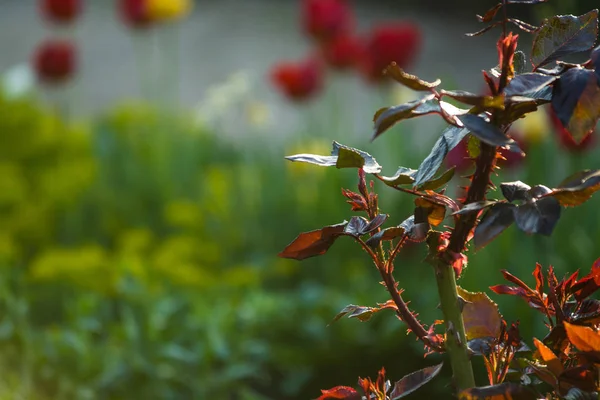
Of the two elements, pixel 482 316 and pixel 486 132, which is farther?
pixel 482 316

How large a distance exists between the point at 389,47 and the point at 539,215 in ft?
6.57

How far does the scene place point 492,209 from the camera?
1.80 feet

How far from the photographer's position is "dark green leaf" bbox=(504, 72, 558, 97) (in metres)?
0.54

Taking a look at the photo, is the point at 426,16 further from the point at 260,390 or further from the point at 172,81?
the point at 260,390

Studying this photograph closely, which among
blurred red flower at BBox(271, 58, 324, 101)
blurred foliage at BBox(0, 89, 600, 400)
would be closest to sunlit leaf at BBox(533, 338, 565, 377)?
blurred foliage at BBox(0, 89, 600, 400)

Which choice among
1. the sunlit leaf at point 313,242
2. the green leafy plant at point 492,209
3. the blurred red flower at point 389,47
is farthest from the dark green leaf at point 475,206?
the blurred red flower at point 389,47

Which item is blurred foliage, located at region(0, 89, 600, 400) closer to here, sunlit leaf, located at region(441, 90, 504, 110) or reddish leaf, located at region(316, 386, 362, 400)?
reddish leaf, located at region(316, 386, 362, 400)

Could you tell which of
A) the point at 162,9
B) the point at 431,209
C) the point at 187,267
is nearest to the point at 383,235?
the point at 431,209

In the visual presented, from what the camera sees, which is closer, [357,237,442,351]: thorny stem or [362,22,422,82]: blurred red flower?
[357,237,442,351]: thorny stem

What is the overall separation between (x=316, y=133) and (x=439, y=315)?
5.59ft

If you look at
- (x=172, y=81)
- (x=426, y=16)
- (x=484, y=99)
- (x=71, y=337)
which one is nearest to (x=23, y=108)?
(x=71, y=337)

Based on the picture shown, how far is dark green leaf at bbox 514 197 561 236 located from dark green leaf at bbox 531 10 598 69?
0.37 feet

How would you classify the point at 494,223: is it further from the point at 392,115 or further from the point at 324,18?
the point at 324,18

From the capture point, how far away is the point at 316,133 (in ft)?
10.6
